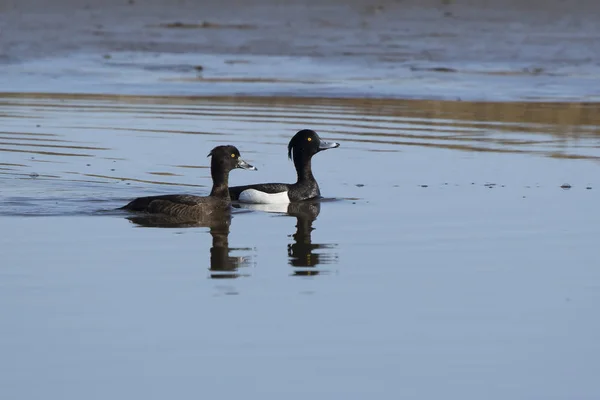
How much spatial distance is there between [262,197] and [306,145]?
1.27m

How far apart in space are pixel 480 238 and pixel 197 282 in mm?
2737

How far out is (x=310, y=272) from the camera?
9148 millimetres

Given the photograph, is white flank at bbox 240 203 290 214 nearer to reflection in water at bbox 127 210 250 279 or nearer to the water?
the water

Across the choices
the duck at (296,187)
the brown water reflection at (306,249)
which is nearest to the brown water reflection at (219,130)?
the duck at (296,187)

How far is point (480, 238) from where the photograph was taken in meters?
10.4

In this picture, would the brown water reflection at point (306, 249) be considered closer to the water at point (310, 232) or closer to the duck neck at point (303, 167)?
the water at point (310, 232)

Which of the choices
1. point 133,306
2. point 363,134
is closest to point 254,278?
point 133,306

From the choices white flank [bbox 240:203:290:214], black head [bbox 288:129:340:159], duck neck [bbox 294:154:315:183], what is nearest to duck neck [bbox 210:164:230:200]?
white flank [bbox 240:203:290:214]

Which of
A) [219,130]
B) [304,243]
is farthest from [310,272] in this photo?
[219,130]

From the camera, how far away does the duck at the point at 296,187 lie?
43.2ft

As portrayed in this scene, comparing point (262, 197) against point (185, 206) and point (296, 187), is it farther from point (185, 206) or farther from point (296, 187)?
point (185, 206)

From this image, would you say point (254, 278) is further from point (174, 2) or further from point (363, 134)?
point (174, 2)

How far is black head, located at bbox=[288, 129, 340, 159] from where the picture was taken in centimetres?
1414

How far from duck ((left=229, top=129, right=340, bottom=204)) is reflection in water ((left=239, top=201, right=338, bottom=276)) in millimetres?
144
